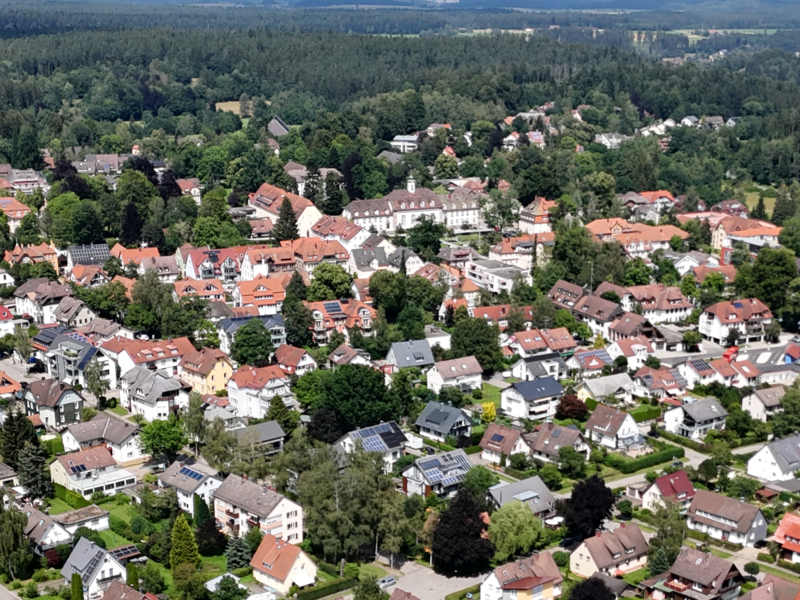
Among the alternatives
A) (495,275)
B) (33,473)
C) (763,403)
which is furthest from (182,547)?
(495,275)

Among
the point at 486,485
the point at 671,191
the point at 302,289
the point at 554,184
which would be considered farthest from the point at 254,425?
the point at 671,191

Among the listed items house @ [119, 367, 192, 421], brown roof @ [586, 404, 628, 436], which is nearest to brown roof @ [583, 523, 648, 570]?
brown roof @ [586, 404, 628, 436]

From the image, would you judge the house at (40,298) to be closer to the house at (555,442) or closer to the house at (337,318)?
the house at (337,318)

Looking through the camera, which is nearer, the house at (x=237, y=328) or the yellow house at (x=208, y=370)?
the yellow house at (x=208, y=370)

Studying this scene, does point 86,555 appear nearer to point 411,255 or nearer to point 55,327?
point 55,327

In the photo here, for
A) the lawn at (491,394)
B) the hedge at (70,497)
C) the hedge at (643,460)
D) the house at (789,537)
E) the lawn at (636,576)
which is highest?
the hedge at (70,497)

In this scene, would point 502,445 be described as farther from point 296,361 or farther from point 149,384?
point 149,384

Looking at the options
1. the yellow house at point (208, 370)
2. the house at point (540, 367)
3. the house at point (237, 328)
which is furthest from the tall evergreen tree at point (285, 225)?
the house at point (540, 367)
